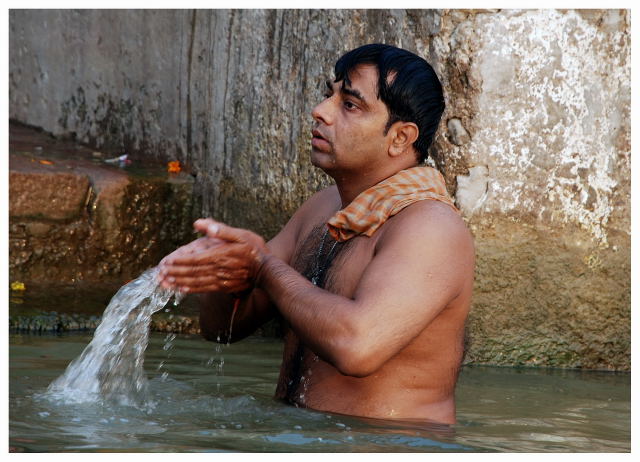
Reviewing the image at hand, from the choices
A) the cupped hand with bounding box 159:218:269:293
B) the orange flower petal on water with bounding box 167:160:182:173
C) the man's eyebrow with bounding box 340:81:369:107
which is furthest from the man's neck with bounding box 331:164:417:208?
the orange flower petal on water with bounding box 167:160:182:173

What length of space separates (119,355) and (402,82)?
147 cm

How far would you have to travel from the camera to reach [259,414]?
3.62 metres

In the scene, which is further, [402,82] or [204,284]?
[402,82]

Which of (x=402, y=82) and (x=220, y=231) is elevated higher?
(x=402, y=82)

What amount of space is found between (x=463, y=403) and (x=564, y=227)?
1.18m

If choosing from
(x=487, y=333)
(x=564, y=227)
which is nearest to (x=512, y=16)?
(x=564, y=227)

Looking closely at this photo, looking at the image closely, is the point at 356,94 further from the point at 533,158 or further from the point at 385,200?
the point at 533,158

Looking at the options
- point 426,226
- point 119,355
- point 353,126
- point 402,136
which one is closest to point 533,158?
point 402,136

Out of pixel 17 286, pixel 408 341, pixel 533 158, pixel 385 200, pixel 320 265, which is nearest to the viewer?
pixel 408 341

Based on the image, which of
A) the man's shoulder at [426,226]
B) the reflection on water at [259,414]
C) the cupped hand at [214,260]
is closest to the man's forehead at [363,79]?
the man's shoulder at [426,226]

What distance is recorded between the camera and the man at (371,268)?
3.21 meters

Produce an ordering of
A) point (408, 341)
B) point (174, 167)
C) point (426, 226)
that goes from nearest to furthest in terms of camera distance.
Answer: point (408, 341) → point (426, 226) → point (174, 167)

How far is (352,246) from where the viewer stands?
3.64 metres

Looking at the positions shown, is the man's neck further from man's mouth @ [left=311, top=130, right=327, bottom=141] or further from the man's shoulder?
the man's shoulder
